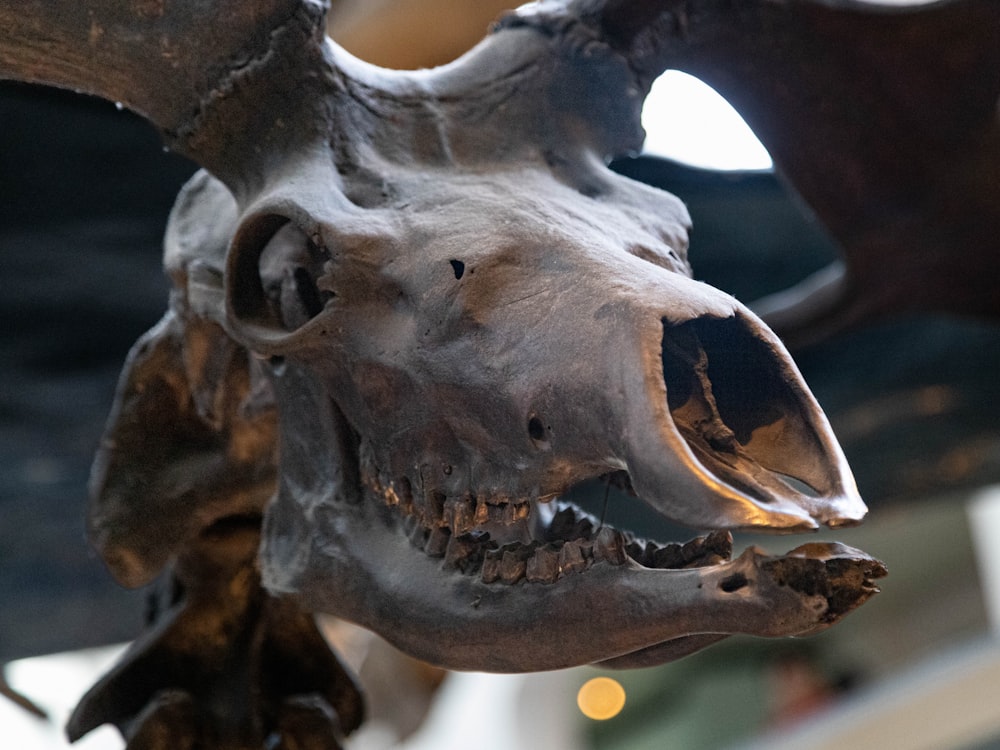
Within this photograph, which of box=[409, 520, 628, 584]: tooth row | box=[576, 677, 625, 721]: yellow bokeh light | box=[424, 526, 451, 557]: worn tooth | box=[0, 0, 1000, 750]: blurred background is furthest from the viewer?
box=[576, 677, 625, 721]: yellow bokeh light

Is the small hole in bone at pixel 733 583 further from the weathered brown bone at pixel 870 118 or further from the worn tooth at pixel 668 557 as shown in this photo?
the weathered brown bone at pixel 870 118

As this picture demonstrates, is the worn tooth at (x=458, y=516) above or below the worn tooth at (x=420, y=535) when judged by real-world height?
above

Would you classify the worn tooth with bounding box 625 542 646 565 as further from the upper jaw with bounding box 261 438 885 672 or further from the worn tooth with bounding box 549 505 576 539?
the worn tooth with bounding box 549 505 576 539

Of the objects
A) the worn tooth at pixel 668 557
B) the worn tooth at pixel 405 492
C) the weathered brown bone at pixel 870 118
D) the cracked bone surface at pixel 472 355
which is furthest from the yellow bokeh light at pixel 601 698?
the worn tooth at pixel 668 557

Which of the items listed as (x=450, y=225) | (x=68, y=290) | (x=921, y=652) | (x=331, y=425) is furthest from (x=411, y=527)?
(x=921, y=652)

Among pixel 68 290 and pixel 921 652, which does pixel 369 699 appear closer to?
pixel 68 290

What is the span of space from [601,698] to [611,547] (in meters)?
3.53

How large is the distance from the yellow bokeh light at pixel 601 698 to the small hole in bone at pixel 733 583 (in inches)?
135

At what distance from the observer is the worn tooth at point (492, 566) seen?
1.05 m

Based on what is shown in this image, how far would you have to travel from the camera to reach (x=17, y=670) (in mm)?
2883

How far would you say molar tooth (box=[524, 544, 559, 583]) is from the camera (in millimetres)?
1014

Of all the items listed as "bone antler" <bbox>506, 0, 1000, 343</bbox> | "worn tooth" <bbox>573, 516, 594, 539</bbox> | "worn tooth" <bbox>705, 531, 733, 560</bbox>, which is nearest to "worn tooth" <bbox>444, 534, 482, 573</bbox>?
"worn tooth" <bbox>573, 516, 594, 539</bbox>

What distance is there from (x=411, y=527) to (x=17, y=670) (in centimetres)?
210

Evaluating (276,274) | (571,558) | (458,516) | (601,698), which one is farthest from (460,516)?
(601,698)
